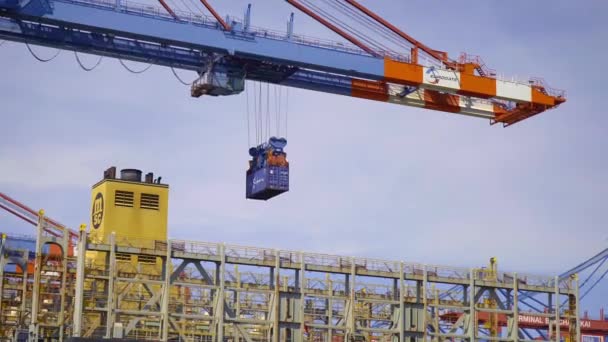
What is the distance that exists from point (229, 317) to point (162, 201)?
1339 centimetres

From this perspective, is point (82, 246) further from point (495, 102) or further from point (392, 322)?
point (495, 102)

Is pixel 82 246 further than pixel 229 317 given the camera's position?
No

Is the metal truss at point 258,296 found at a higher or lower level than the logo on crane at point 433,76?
lower

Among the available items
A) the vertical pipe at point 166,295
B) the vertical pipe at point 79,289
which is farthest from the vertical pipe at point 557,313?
the vertical pipe at point 79,289

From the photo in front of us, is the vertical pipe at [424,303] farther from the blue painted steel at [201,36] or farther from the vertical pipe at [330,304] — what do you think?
the blue painted steel at [201,36]

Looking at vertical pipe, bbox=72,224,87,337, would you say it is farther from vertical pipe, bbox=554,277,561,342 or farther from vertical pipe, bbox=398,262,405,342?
vertical pipe, bbox=554,277,561,342

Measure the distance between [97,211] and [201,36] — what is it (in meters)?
16.7

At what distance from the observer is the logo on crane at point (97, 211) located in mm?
85312

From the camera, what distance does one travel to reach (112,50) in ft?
254

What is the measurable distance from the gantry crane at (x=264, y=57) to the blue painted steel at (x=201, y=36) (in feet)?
0.20

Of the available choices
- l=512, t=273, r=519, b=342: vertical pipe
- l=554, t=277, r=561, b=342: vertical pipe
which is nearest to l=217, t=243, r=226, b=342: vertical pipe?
l=512, t=273, r=519, b=342: vertical pipe

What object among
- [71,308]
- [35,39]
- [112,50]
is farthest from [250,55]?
[71,308]

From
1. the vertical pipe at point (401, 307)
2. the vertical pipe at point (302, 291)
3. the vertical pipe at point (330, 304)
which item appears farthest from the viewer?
the vertical pipe at point (401, 307)

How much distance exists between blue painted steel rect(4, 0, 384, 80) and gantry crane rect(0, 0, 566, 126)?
62 millimetres
